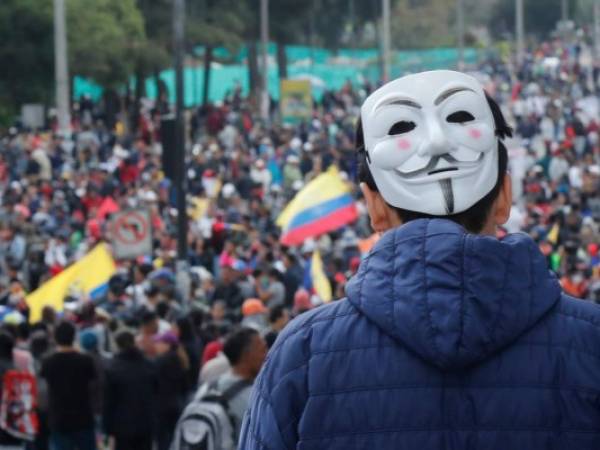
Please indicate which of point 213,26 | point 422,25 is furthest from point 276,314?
point 422,25

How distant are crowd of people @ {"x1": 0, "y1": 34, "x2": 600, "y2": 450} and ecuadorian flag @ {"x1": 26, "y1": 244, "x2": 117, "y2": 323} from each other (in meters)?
0.14

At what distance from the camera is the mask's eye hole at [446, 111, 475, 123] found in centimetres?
300

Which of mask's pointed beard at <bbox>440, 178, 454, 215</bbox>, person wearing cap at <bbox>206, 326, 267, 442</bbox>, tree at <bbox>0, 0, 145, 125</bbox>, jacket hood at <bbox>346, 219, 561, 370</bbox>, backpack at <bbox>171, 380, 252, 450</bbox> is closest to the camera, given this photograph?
jacket hood at <bbox>346, 219, 561, 370</bbox>

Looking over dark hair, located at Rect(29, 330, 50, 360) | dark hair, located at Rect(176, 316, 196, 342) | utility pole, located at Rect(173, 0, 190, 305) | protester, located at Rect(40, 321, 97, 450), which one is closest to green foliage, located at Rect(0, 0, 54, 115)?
utility pole, located at Rect(173, 0, 190, 305)

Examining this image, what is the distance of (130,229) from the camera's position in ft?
57.9

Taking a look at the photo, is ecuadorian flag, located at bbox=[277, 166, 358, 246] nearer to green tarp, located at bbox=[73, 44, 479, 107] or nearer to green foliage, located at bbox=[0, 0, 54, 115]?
green foliage, located at bbox=[0, 0, 54, 115]

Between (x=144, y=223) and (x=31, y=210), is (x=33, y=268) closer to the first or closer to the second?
(x=144, y=223)

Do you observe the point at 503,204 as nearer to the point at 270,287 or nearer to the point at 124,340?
the point at 124,340

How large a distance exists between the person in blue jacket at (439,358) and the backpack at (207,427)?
4.37 m

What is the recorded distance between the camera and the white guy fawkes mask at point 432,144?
2.95m

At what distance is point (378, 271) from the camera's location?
110 inches

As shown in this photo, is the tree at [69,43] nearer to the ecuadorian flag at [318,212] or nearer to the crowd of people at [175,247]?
the crowd of people at [175,247]

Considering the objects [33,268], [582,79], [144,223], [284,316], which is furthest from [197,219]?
[582,79]

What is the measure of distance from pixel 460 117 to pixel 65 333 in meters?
7.91
